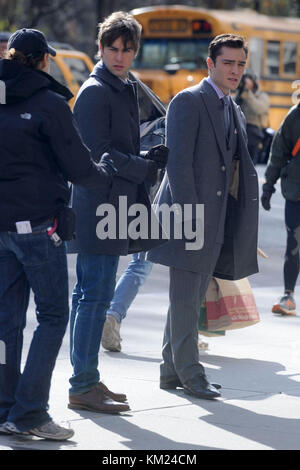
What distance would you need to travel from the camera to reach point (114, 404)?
5.73m

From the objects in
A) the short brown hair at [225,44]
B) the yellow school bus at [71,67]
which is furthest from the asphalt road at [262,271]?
the yellow school bus at [71,67]

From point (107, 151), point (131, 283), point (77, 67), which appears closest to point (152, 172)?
point (107, 151)

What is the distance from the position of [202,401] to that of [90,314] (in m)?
0.79

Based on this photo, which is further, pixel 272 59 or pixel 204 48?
pixel 272 59

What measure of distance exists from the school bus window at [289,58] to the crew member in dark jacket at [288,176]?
63.9 ft

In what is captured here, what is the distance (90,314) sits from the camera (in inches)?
227

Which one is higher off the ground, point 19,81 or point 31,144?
point 19,81

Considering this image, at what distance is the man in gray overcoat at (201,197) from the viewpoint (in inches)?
242

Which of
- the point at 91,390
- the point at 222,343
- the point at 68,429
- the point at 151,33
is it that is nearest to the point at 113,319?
the point at 222,343

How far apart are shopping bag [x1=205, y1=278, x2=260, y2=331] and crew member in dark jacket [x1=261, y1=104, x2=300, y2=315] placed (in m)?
1.76

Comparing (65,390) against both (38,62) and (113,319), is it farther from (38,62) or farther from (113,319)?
(38,62)

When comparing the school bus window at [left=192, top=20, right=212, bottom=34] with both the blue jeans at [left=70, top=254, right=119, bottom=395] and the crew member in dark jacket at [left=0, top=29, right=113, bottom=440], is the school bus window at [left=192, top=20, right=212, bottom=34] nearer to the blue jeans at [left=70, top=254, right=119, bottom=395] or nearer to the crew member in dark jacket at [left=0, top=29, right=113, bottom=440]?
the blue jeans at [left=70, top=254, right=119, bottom=395]

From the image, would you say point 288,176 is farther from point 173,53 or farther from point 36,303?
point 173,53
